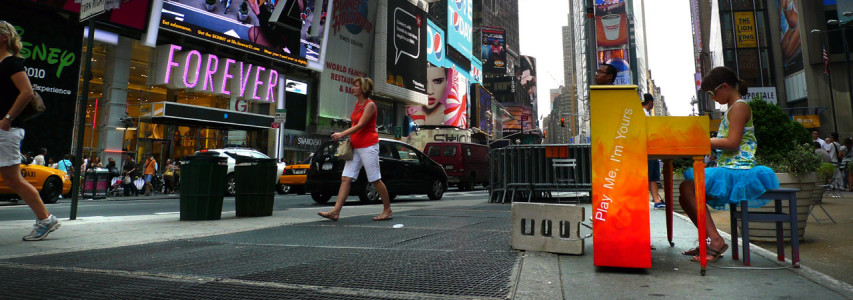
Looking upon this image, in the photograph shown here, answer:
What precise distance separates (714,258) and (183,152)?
2512cm

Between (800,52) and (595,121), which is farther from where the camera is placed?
(800,52)

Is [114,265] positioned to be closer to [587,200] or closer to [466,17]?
[587,200]

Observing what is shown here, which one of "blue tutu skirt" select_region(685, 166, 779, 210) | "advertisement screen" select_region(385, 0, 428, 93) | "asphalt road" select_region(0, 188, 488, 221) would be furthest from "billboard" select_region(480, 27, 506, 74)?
"blue tutu skirt" select_region(685, 166, 779, 210)

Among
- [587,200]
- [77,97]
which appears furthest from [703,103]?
[77,97]

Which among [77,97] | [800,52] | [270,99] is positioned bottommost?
[77,97]

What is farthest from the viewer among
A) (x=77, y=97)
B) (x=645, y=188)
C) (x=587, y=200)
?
(x=77, y=97)

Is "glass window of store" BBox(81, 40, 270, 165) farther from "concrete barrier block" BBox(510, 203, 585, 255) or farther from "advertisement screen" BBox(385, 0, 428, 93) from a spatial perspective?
"concrete barrier block" BBox(510, 203, 585, 255)

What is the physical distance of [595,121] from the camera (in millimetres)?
2680

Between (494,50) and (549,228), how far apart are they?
118315 mm

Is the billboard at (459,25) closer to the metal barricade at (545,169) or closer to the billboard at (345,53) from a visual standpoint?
the billboard at (345,53)

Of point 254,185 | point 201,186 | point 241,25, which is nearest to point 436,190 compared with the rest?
point 254,185

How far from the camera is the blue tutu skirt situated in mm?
2854

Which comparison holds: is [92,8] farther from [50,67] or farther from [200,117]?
[200,117]

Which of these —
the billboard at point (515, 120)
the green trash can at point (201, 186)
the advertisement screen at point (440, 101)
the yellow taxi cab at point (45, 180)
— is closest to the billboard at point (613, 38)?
the billboard at point (515, 120)
